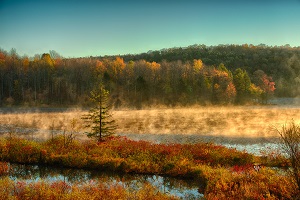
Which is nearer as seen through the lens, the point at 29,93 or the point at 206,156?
the point at 206,156

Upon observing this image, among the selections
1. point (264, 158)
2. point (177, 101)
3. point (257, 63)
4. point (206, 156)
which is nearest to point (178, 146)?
point (206, 156)

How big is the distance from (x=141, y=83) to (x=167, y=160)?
6922cm

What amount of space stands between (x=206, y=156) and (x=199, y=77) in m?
71.9

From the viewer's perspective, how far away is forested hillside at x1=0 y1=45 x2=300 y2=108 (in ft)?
296

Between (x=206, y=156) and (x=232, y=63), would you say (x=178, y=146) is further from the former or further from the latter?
(x=232, y=63)

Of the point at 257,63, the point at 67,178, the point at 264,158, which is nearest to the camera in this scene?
the point at 67,178

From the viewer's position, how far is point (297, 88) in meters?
112

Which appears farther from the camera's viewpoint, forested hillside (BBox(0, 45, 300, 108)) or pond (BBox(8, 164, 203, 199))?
forested hillside (BBox(0, 45, 300, 108))

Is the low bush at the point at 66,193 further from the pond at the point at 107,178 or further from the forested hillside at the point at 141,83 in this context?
the forested hillside at the point at 141,83

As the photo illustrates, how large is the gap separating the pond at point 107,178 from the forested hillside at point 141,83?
61.0 meters

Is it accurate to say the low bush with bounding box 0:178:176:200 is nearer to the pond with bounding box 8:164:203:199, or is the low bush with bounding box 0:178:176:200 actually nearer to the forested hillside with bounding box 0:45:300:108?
the pond with bounding box 8:164:203:199

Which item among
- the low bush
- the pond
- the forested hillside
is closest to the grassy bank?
the pond

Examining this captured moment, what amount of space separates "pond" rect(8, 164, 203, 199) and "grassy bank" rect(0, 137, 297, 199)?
2.44 feet

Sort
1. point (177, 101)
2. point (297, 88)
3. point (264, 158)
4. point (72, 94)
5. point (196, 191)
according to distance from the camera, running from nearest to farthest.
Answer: point (196, 191) < point (264, 158) < point (177, 101) < point (72, 94) < point (297, 88)
